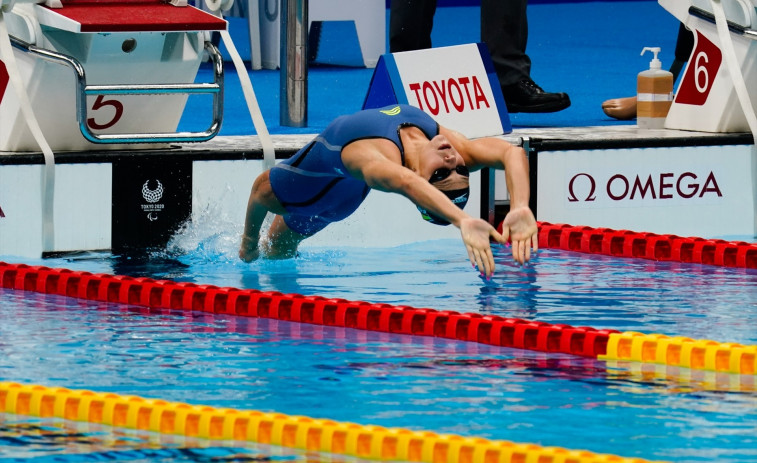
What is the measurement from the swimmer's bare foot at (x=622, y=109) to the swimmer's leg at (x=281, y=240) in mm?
2432

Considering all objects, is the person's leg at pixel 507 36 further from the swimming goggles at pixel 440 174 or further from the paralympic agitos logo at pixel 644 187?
the swimming goggles at pixel 440 174

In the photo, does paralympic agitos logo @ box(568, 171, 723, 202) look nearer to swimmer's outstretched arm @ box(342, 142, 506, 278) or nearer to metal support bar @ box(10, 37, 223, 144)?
metal support bar @ box(10, 37, 223, 144)

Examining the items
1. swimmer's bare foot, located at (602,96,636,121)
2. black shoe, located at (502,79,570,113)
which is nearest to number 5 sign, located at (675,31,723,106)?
black shoe, located at (502,79,570,113)

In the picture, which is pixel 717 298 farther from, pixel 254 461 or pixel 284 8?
pixel 284 8

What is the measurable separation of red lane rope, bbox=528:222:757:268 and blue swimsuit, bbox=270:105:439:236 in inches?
44.6

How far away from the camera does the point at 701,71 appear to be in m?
7.23

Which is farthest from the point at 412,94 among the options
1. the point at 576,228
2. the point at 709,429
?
the point at 709,429

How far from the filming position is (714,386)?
4.15 m

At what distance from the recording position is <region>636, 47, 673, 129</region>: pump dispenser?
7426 mm

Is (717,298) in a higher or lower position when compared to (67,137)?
lower

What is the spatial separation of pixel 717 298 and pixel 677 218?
167 cm

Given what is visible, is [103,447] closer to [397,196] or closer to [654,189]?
[397,196]

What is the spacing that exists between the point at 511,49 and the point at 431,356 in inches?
131

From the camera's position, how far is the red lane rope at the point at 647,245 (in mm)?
6113
